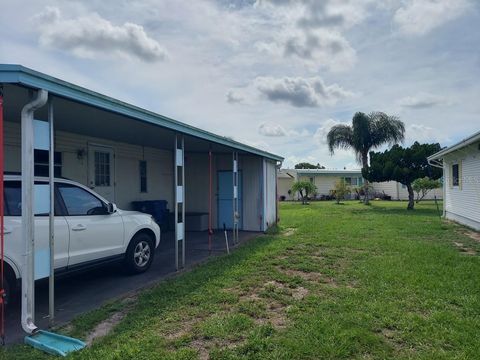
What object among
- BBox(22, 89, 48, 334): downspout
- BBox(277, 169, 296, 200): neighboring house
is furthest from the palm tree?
BBox(22, 89, 48, 334): downspout

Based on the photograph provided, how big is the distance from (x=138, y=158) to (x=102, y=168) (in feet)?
5.36

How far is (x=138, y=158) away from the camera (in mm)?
11922

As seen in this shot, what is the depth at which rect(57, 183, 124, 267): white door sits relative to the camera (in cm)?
565

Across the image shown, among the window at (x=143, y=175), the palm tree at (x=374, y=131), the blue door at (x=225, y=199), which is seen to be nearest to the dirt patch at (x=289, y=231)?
the blue door at (x=225, y=199)

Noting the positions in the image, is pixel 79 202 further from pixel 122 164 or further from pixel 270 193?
pixel 270 193

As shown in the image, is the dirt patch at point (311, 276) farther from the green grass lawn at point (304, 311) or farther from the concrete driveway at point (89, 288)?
the concrete driveway at point (89, 288)

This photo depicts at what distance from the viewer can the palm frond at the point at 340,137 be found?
1097 inches

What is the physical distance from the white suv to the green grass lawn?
2.98ft

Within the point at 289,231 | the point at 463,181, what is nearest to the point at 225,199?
the point at 289,231

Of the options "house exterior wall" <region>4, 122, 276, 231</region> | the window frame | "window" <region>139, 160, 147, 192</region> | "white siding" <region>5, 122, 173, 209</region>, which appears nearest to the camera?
"white siding" <region>5, 122, 173, 209</region>

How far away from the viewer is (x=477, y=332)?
4.23 meters

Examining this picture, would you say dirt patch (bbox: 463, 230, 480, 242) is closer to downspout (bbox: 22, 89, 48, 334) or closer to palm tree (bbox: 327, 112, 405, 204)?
downspout (bbox: 22, 89, 48, 334)

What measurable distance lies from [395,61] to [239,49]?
4740 mm

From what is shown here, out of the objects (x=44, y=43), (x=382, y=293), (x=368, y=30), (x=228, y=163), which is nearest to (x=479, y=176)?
(x=368, y=30)
